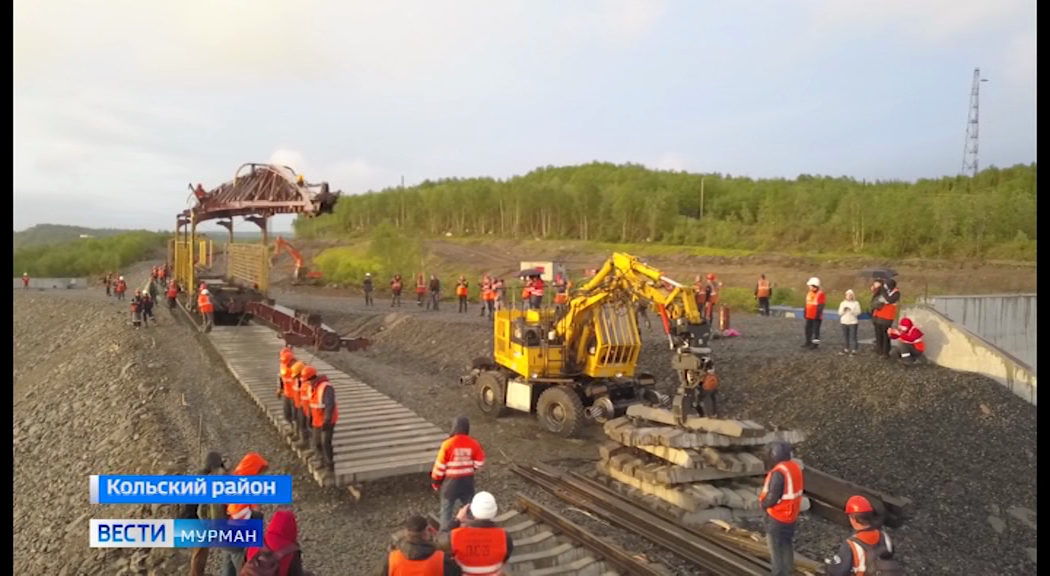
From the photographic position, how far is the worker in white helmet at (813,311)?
1416 centimetres

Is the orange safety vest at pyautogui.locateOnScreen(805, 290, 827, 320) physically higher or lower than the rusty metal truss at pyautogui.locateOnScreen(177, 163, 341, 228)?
lower

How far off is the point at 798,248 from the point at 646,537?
1847 inches

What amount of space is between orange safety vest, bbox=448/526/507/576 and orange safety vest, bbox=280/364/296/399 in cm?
536

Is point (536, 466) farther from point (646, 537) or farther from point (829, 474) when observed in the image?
point (829, 474)

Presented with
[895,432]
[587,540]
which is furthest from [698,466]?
[895,432]

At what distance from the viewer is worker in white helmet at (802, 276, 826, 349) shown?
14.2 m

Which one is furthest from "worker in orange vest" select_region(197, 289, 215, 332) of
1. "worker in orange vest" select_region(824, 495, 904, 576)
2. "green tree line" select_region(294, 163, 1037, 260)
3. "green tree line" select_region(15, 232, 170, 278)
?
"green tree line" select_region(15, 232, 170, 278)

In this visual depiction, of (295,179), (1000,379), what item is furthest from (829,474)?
(295,179)

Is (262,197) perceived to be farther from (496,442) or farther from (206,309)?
(496,442)

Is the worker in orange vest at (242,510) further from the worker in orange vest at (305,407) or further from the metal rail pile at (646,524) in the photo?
the metal rail pile at (646,524)

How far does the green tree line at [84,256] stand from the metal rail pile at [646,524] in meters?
45.7

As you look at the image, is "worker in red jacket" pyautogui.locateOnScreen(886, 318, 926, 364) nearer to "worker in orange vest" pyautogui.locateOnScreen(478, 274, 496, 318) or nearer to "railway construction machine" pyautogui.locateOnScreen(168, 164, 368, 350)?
"railway construction machine" pyautogui.locateOnScreen(168, 164, 368, 350)

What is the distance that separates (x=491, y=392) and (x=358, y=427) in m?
2.86

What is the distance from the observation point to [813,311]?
47.5ft
